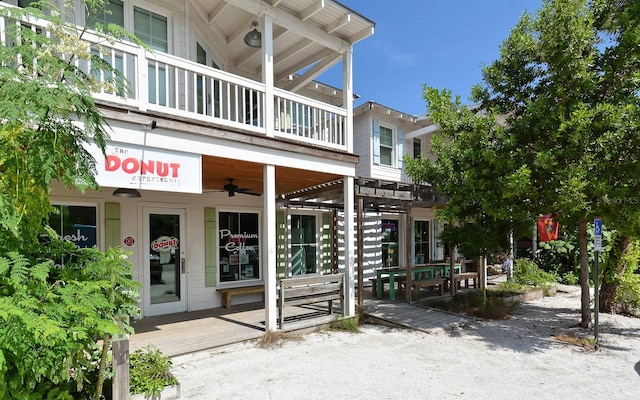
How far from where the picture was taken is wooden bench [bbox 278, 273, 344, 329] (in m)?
6.41

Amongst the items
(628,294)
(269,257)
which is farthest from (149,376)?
(628,294)

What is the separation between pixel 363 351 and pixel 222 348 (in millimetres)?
2126

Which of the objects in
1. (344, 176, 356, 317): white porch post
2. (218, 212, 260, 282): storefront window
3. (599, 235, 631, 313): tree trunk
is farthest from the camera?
(218, 212, 260, 282): storefront window

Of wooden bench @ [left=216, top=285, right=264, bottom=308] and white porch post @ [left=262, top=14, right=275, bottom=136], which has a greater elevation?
white porch post @ [left=262, top=14, right=275, bottom=136]

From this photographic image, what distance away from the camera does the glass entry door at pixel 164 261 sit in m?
7.26

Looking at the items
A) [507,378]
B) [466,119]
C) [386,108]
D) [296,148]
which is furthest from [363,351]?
[386,108]

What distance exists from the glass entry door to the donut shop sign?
2548 millimetres

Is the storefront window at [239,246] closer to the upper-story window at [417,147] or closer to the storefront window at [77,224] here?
the storefront window at [77,224]

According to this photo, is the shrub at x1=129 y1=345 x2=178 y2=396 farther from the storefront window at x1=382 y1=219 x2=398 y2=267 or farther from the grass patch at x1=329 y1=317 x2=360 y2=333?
the storefront window at x1=382 y1=219 x2=398 y2=267

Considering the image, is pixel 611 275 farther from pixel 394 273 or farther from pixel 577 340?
pixel 394 273

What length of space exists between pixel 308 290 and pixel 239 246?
8.64 feet

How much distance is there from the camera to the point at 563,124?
576 cm

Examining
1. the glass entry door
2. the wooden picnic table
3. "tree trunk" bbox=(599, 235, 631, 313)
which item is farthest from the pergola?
"tree trunk" bbox=(599, 235, 631, 313)

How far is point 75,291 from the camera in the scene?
2314 millimetres
